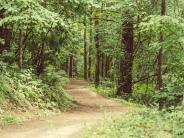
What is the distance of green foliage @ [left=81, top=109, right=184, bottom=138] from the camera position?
12430 millimetres

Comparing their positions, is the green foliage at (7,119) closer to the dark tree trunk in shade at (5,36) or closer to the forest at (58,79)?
the forest at (58,79)

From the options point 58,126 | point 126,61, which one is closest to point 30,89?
point 58,126

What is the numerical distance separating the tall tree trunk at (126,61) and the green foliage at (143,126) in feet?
33.2

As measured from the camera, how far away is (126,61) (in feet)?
85.7

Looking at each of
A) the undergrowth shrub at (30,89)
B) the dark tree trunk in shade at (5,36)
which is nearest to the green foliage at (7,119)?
the undergrowth shrub at (30,89)

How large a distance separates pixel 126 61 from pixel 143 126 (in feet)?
40.7

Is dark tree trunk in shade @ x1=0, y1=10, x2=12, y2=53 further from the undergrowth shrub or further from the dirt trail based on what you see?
the dirt trail

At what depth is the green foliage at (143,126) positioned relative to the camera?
40.8 ft

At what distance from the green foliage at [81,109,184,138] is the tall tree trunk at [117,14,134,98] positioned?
398 inches

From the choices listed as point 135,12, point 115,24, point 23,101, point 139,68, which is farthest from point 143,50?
point 23,101

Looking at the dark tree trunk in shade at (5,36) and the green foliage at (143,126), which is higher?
the dark tree trunk in shade at (5,36)

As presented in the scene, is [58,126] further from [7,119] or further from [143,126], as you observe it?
[143,126]

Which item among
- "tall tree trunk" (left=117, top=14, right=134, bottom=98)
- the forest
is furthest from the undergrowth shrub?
"tall tree trunk" (left=117, top=14, right=134, bottom=98)

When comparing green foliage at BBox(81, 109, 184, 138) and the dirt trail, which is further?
the dirt trail
